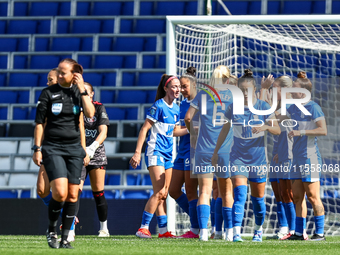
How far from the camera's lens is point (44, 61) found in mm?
11398

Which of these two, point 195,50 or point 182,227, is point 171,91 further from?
point 182,227

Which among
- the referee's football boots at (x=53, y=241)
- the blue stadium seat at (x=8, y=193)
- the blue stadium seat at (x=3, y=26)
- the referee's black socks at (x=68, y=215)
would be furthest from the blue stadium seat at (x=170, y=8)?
the referee's football boots at (x=53, y=241)

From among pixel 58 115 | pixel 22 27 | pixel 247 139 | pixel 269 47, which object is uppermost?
pixel 22 27

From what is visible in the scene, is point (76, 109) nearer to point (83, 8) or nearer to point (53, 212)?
point (53, 212)

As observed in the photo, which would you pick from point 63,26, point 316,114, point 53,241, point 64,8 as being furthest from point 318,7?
point 53,241

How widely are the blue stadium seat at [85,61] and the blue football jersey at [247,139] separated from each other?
257 inches

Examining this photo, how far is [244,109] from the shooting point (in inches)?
205

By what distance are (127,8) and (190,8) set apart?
5.12ft

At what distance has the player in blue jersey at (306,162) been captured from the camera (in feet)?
17.7

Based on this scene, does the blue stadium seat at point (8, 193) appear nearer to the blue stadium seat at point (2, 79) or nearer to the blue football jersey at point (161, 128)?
the blue stadium seat at point (2, 79)

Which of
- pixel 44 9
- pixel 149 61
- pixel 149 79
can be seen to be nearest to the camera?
pixel 149 79

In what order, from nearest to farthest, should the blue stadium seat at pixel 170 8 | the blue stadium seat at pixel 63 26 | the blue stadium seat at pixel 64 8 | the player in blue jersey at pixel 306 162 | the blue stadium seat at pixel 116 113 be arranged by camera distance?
the player in blue jersey at pixel 306 162, the blue stadium seat at pixel 116 113, the blue stadium seat at pixel 170 8, the blue stadium seat at pixel 63 26, the blue stadium seat at pixel 64 8

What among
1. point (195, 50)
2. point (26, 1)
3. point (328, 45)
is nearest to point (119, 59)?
point (26, 1)

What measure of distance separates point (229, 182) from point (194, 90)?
1228 mm
